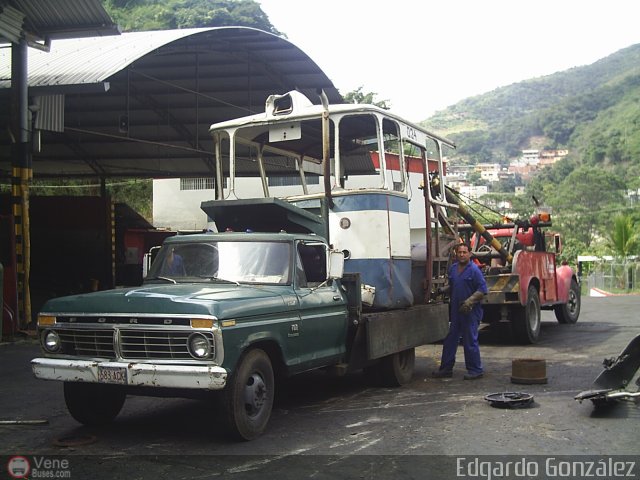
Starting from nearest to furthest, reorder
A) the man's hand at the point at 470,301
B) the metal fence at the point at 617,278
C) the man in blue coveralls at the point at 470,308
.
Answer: the man's hand at the point at 470,301
the man in blue coveralls at the point at 470,308
the metal fence at the point at 617,278

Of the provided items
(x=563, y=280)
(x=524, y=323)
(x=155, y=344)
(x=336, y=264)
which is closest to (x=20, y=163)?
(x=336, y=264)

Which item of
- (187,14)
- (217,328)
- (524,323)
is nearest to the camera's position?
(217,328)

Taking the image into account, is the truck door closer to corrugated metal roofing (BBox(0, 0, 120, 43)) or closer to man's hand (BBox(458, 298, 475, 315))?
man's hand (BBox(458, 298, 475, 315))

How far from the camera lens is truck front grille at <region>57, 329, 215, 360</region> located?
6223 millimetres

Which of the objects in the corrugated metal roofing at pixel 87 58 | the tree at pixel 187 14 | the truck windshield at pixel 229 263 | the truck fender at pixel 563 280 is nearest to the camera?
the truck windshield at pixel 229 263

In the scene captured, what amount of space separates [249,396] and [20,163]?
9497 mm

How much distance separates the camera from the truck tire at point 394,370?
9.47m

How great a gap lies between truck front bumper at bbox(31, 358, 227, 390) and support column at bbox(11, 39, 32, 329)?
8111 millimetres

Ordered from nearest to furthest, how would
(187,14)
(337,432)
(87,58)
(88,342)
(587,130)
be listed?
(88,342) → (337,432) → (87,58) → (187,14) → (587,130)

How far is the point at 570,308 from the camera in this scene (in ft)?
58.3

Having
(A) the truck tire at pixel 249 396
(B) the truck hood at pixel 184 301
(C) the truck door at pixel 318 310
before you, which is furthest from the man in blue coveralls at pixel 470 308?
(A) the truck tire at pixel 249 396

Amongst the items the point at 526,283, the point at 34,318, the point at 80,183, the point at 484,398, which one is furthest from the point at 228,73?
the point at 80,183

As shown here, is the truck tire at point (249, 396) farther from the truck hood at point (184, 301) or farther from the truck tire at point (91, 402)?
the truck tire at point (91, 402)

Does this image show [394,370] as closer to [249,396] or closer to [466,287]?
[466,287]
